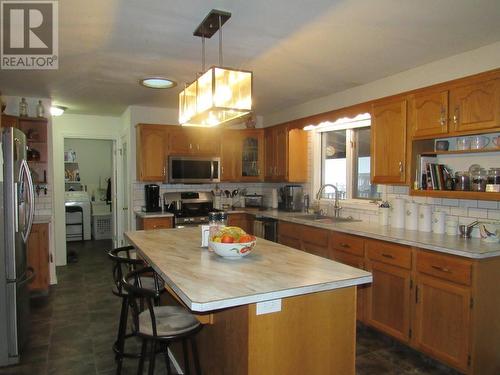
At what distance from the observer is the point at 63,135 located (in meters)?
5.82

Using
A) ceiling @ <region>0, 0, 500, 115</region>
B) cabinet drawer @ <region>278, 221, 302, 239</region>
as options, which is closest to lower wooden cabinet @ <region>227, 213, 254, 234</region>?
cabinet drawer @ <region>278, 221, 302, 239</region>

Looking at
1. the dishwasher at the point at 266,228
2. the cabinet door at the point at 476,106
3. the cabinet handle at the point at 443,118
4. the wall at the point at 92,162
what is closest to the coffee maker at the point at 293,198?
the dishwasher at the point at 266,228

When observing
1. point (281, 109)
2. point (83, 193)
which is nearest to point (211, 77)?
point (281, 109)

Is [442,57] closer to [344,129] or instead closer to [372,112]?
[372,112]

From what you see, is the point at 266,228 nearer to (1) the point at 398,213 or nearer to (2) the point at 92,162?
(1) the point at 398,213

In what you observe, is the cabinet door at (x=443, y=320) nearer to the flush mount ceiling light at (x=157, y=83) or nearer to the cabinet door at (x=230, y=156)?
the flush mount ceiling light at (x=157, y=83)

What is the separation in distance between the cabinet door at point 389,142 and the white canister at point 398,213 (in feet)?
0.69

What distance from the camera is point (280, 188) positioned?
5.52 metres

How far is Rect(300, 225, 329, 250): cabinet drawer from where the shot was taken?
3.64m

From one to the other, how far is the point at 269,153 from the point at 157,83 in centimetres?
216

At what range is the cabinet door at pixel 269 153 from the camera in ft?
17.2

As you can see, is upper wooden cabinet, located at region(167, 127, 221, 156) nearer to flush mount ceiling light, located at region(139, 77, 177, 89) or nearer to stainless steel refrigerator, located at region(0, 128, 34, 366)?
flush mount ceiling light, located at region(139, 77, 177, 89)

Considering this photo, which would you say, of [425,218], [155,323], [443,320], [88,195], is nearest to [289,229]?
[425,218]

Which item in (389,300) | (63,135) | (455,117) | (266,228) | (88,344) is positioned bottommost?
(88,344)
